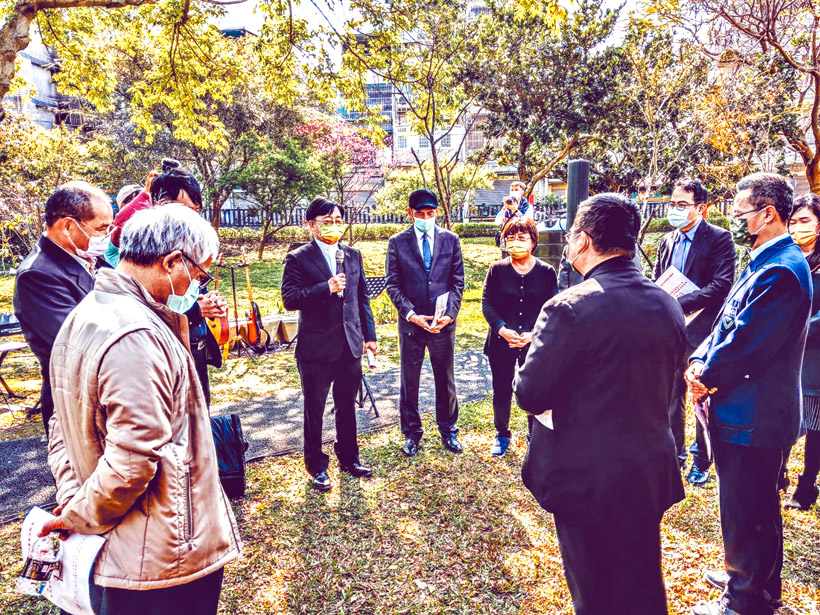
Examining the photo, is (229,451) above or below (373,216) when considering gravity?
below

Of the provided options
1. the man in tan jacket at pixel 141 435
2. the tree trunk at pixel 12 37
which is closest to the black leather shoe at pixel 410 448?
the man in tan jacket at pixel 141 435

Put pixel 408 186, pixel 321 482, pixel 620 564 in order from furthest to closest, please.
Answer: pixel 408 186, pixel 321 482, pixel 620 564

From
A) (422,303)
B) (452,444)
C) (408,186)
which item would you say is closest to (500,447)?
(452,444)

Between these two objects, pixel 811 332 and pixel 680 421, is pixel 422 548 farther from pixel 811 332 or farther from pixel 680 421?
pixel 811 332

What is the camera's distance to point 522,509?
4.03m

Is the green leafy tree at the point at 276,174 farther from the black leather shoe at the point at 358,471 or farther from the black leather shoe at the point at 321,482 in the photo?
the black leather shoe at the point at 321,482

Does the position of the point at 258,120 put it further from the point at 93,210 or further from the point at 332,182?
the point at 93,210

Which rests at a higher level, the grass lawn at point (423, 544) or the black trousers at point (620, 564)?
the black trousers at point (620, 564)

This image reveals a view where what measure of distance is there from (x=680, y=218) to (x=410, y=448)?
3.07 metres

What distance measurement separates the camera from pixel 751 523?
266cm

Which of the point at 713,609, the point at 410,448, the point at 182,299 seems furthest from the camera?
the point at 410,448

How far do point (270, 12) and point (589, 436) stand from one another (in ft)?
27.5

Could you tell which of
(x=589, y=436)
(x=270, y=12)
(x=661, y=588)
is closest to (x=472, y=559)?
(x=661, y=588)

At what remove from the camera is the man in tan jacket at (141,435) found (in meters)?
1.62
